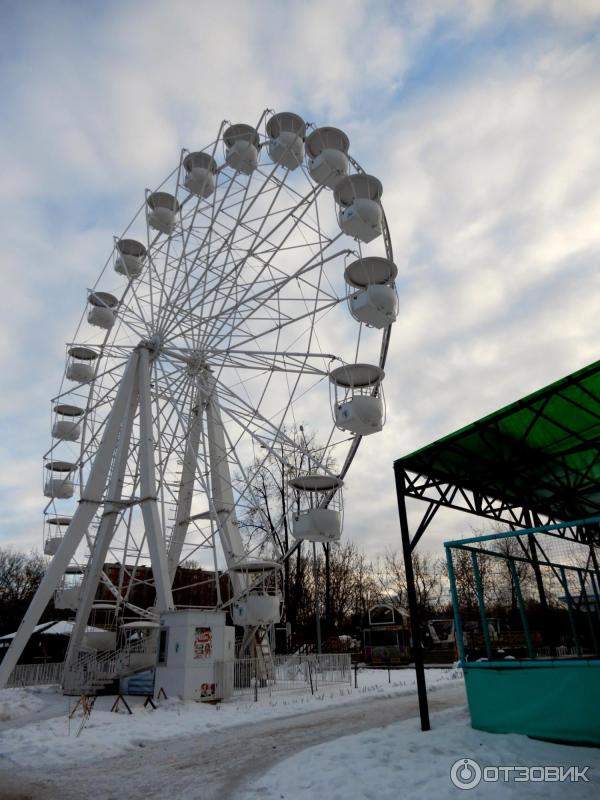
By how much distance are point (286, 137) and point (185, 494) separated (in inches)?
615

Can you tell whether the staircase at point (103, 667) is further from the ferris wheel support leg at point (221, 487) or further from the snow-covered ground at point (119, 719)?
the ferris wheel support leg at point (221, 487)

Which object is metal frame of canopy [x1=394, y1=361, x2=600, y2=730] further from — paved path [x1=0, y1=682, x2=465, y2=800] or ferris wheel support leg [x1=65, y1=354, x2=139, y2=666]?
ferris wheel support leg [x1=65, y1=354, x2=139, y2=666]

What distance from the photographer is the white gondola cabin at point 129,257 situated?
25688 mm

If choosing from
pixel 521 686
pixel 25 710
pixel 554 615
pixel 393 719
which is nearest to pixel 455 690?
pixel 554 615

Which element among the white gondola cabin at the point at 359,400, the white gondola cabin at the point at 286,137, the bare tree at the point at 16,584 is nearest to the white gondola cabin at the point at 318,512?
the white gondola cabin at the point at 359,400

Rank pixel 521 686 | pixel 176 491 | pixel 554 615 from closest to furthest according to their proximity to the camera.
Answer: pixel 521 686 → pixel 554 615 → pixel 176 491

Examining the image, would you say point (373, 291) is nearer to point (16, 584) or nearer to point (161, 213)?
point (161, 213)

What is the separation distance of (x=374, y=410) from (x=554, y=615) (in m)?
7.96

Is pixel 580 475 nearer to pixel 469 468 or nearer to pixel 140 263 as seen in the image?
pixel 469 468

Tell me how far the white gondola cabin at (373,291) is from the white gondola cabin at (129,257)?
39.6 ft

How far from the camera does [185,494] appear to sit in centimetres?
2506

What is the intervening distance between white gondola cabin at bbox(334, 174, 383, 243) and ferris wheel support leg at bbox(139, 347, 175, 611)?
397 inches

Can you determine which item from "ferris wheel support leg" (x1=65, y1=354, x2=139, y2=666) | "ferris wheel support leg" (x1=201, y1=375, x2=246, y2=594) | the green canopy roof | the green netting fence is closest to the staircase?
"ferris wheel support leg" (x1=65, y1=354, x2=139, y2=666)

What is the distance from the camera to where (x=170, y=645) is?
58.9 feet
